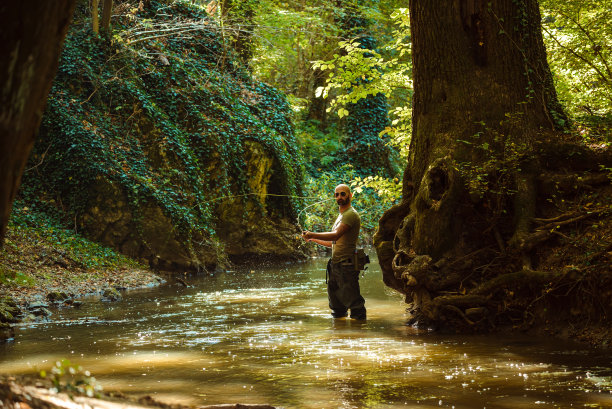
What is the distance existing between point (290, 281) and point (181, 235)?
12.0ft

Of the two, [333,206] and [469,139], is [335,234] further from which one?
[333,206]

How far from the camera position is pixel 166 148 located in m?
18.2

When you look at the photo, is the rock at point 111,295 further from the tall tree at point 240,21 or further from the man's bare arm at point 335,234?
the tall tree at point 240,21

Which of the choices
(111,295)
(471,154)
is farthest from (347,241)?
(111,295)

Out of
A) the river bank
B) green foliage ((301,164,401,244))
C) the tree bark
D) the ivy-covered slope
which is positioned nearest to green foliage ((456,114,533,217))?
the tree bark

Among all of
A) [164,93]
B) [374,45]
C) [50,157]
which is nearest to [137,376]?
[50,157]

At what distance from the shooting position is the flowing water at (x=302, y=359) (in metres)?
5.17

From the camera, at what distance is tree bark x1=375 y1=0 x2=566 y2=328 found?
8.35m

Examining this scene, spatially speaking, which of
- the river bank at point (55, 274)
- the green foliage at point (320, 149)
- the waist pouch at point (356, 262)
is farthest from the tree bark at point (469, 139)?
the green foliage at point (320, 149)

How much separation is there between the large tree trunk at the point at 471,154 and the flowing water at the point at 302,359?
807 millimetres

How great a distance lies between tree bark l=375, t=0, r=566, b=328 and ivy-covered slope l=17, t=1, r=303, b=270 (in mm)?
6888

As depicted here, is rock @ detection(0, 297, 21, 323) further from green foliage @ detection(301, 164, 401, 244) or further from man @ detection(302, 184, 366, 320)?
green foliage @ detection(301, 164, 401, 244)

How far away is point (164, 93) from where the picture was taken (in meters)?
19.6

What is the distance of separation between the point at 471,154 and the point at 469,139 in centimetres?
27
